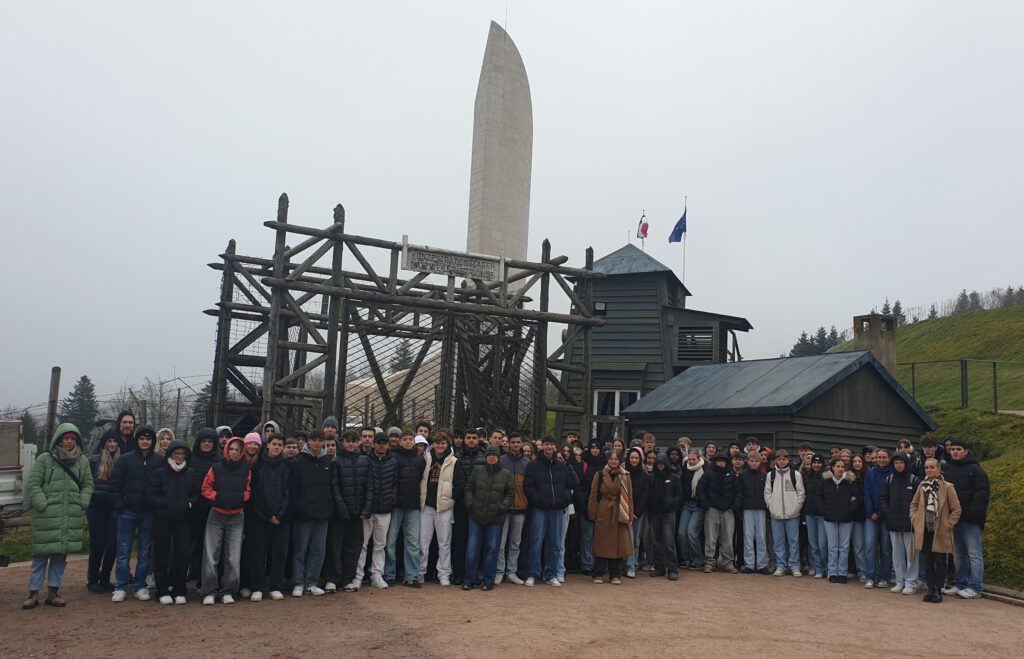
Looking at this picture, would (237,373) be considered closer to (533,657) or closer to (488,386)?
(488,386)

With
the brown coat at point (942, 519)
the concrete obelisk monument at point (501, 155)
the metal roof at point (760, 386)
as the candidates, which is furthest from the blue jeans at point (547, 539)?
the concrete obelisk monument at point (501, 155)

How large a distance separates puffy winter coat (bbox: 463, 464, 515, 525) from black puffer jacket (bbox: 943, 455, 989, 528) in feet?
17.1

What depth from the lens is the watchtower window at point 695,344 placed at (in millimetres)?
24609

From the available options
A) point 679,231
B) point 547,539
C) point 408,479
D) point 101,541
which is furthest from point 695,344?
point 101,541

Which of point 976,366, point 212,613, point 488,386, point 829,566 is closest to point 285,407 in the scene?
point 488,386

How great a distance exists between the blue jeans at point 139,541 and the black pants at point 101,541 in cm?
36

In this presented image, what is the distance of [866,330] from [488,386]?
422 inches

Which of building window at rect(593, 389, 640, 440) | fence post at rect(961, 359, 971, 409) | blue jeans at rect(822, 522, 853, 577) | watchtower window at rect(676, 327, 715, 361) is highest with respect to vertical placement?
watchtower window at rect(676, 327, 715, 361)

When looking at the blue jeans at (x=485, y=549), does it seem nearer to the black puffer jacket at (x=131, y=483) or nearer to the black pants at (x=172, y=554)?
the black pants at (x=172, y=554)

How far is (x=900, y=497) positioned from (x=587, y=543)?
3.89 m

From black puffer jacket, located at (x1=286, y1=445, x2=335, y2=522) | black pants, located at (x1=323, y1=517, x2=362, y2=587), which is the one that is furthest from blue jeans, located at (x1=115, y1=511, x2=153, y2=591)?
black pants, located at (x1=323, y1=517, x2=362, y2=587)

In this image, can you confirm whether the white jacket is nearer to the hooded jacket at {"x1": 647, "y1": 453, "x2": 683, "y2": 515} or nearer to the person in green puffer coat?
the hooded jacket at {"x1": 647, "y1": 453, "x2": 683, "y2": 515}

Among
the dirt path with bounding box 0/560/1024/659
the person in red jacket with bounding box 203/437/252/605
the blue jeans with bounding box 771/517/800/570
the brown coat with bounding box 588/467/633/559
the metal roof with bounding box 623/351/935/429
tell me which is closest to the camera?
the dirt path with bounding box 0/560/1024/659

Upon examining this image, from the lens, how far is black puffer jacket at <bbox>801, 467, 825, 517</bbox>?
11344 millimetres
